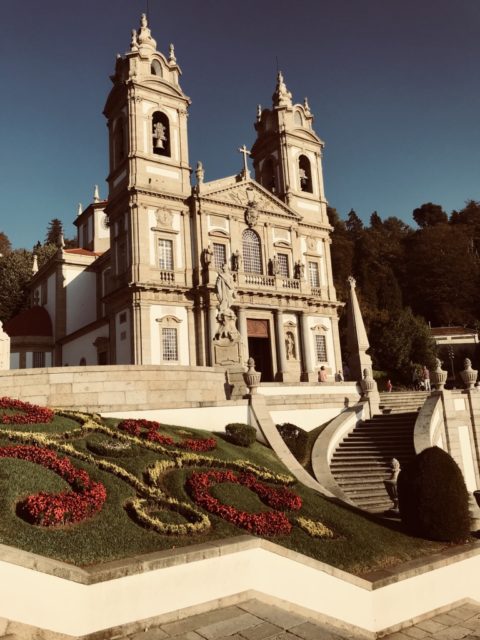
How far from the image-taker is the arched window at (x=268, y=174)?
4243cm

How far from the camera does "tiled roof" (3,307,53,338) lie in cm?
4069

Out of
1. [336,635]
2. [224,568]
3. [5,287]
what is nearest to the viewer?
[336,635]

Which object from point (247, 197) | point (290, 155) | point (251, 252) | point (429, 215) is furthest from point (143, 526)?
point (429, 215)

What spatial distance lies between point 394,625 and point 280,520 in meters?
2.43

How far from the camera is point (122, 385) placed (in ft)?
52.4

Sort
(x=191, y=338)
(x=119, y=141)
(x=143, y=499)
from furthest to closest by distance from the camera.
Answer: (x=119, y=141)
(x=191, y=338)
(x=143, y=499)

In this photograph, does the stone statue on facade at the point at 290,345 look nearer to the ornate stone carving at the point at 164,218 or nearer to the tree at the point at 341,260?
the ornate stone carving at the point at 164,218

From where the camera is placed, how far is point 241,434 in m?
15.4

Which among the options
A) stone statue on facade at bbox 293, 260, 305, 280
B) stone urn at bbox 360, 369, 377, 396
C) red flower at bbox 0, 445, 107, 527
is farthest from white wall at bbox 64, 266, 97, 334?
red flower at bbox 0, 445, 107, 527

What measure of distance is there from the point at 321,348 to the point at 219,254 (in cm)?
990

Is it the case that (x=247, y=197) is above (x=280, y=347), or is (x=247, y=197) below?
above

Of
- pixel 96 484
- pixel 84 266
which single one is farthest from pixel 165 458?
pixel 84 266

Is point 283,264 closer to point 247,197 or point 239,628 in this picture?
point 247,197

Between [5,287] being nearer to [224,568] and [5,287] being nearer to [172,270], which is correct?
[172,270]
